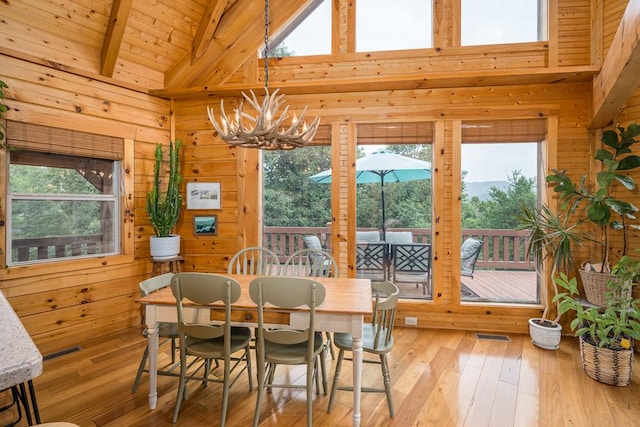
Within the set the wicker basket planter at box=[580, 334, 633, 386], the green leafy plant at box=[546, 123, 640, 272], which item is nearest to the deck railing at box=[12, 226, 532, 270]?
the green leafy plant at box=[546, 123, 640, 272]

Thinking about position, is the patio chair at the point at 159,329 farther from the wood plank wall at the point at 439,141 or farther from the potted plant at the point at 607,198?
the potted plant at the point at 607,198

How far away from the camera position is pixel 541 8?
3580 mm

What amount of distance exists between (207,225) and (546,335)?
3.91m

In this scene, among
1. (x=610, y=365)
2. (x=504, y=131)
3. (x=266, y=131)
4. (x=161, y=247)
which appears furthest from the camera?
(x=504, y=131)

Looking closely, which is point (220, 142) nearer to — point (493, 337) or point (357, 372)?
point (357, 372)

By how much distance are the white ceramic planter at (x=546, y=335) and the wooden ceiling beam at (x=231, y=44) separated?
4423 millimetres

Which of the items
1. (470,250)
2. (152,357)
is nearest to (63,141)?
(152,357)

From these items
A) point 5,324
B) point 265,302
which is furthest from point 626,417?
point 5,324

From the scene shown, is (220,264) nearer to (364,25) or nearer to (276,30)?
(276,30)

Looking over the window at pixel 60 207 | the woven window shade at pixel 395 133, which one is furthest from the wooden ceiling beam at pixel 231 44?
the woven window shade at pixel 395 133

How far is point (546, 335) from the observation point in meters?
3.07

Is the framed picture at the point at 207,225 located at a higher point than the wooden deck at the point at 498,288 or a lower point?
higher

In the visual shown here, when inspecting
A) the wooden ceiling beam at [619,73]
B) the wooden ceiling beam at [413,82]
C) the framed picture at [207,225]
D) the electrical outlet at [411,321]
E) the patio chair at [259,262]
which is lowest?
the electrical outlet at [411,321]

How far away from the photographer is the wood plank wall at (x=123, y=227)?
2879 millimetres
